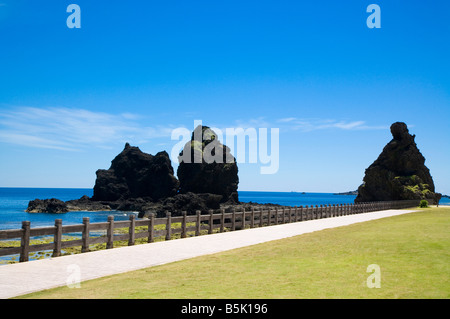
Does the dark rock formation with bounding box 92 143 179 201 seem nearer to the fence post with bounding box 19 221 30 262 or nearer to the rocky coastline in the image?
the rocky coastline

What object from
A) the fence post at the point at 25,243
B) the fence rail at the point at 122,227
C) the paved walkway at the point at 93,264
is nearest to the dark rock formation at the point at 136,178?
the fence rail at the point at 122,227

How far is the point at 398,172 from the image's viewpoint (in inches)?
3356

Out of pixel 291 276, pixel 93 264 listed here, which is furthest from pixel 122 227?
pixel 291 276

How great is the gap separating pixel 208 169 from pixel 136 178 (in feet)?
102

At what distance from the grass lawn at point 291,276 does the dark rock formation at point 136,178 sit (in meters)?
119

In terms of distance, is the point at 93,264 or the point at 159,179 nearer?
the point at 93,264

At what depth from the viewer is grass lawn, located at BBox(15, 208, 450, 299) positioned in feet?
28.2

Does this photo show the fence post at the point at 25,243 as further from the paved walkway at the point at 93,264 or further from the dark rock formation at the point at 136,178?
the dark rock formation at the point at 136,178

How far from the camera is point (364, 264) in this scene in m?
11.8

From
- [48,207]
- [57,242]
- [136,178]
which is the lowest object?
[48,207]

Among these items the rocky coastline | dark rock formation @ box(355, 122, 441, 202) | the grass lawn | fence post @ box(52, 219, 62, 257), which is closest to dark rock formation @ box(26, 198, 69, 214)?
the rocky coastline

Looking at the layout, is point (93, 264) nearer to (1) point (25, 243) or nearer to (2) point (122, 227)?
(1) point (25, 243)
